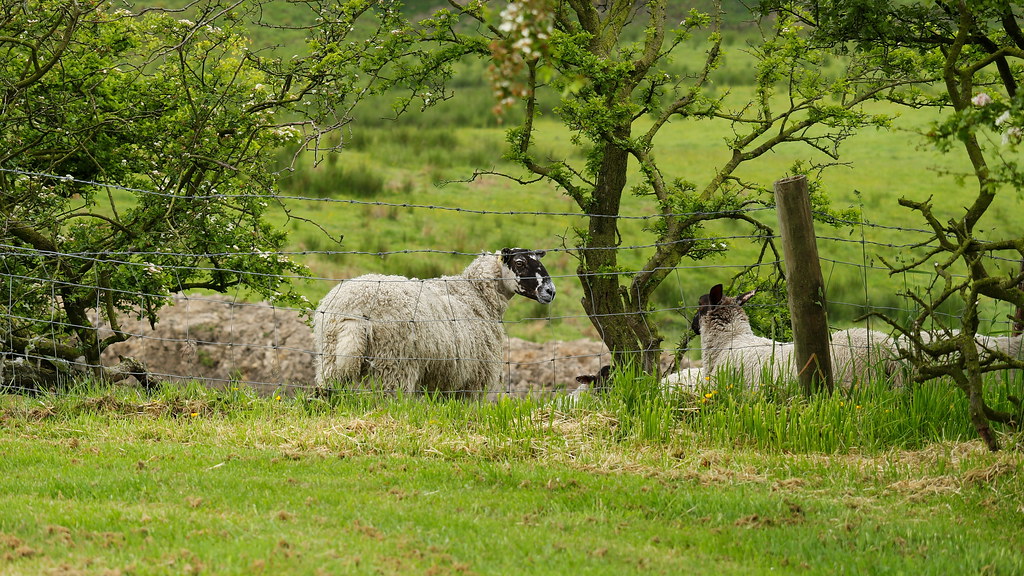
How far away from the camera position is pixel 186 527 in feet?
16.9

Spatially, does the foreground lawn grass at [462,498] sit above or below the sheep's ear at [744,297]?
below

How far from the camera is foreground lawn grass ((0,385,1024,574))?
4.81m

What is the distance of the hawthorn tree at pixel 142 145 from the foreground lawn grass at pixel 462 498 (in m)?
2.84

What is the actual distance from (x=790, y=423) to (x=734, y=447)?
0.44 meters

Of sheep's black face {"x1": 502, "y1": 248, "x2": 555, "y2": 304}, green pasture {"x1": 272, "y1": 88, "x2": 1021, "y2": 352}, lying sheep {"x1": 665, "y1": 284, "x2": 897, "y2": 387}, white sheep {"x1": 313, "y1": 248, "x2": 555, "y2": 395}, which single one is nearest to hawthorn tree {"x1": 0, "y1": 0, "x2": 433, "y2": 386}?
white sheep {"x1": 313, "y1": 248, "x2": 555, "y2": 395}

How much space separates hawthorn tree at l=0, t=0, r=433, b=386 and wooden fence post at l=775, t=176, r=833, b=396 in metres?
5.06

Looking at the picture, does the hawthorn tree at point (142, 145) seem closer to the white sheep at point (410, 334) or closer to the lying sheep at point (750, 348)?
the white sheep at point (410, 334)

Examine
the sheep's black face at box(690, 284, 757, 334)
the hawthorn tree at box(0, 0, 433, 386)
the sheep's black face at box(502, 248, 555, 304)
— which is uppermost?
the hawthorn tree at box(0, 0, 433, 386)

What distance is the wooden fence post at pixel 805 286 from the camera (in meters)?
7.64

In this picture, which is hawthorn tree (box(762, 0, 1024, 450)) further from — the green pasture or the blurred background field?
the green pasture

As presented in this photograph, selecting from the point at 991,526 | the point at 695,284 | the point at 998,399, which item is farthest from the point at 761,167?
the point at 991,526

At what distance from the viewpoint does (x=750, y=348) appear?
9695 millimetres

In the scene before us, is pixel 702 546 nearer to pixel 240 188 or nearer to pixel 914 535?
pixel 914 535

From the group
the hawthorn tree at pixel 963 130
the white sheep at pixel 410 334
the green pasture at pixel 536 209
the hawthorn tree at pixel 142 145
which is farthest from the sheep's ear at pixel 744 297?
the green pasture at pixel 536 209
